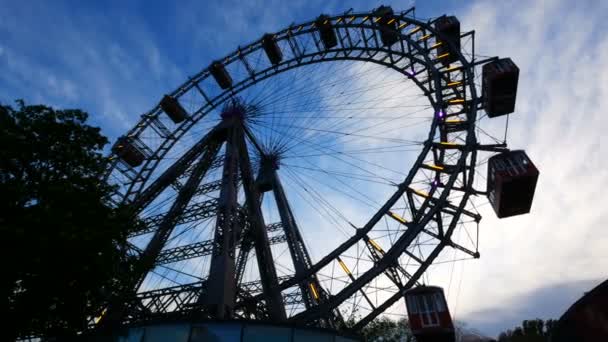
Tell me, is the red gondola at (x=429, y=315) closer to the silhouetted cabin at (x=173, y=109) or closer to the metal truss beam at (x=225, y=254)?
the metal truss beam at (x=225, y=254)

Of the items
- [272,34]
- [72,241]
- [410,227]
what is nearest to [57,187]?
[72,241]

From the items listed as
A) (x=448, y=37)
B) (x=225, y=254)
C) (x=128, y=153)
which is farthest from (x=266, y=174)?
(x=448, y=37)

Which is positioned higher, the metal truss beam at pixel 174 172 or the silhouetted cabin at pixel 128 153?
the silhouetted cabin at pixel 128 153

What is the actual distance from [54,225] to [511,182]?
18.2m

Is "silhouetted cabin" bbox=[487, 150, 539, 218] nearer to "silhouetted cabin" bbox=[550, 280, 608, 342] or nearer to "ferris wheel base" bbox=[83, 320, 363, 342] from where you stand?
"silhouetted cabin" bbox=[550, 280, 608, 342]

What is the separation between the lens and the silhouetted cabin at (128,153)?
26.5 meters

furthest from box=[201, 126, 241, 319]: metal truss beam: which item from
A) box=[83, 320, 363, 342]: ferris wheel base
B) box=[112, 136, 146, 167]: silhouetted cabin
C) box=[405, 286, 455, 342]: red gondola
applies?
box=[112, 136, 146, 167]: silhouetted cabin

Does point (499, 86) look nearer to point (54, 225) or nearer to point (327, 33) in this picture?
point (327, 33)

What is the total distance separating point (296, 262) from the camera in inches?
790

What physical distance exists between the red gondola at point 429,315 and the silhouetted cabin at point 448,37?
14.8 metres

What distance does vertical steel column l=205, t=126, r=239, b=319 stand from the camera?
1279 centimetres

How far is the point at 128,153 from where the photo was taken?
2650 centimetres

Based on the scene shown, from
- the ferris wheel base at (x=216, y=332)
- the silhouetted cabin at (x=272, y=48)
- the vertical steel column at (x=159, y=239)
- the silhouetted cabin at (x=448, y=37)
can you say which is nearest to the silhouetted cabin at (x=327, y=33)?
the silhouetted cabin at (x=272, y=48)

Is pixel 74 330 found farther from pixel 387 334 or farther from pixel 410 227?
pixel 387 334
